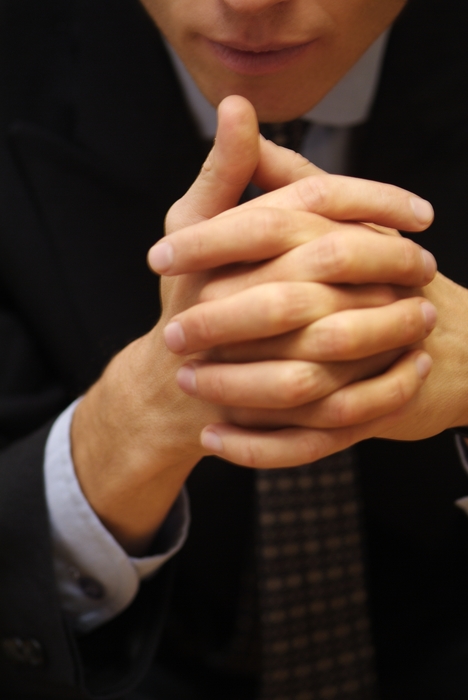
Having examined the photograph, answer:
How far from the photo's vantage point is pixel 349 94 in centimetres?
78

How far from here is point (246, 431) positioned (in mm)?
489

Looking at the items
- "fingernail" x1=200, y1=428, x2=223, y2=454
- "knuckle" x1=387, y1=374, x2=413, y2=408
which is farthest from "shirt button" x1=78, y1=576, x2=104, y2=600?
"knuckle" x1=387, y1=374, x2=413, y2=408

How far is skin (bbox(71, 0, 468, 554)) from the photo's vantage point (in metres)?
0.44

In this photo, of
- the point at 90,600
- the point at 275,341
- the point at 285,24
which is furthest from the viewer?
the point at 90,600

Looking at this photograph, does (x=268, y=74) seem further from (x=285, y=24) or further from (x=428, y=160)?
(x=428, y=160)

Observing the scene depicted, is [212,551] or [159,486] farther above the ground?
[159,486]

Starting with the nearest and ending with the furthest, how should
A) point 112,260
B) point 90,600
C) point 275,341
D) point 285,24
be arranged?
point 275,341 → point 285,24 → point 90,600 → point 112,260

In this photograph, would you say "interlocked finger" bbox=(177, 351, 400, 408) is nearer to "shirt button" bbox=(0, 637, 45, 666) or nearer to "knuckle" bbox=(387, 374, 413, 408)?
"knuckle" bbox=(387, 374, 413, 408)

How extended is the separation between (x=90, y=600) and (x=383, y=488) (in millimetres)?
411

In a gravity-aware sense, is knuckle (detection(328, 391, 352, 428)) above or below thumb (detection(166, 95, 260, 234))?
below

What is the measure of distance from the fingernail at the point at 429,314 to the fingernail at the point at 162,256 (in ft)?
0.63

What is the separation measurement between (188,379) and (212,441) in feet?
0.17

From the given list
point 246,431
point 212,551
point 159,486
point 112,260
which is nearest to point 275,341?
point 246,431

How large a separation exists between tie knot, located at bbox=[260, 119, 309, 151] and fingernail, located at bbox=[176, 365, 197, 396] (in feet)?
1.24
